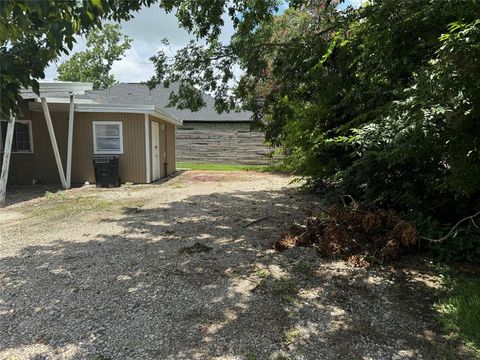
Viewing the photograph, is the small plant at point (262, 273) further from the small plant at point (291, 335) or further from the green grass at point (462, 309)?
the green grass at point (462, 309)

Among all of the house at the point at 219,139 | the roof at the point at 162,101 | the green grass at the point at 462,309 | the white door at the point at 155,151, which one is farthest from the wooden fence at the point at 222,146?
the green grass at the point at 462,309

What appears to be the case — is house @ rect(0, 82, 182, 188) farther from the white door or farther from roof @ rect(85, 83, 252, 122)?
roof @ rect(85, 83, 252, 122)

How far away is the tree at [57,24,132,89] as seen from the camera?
1441 inches

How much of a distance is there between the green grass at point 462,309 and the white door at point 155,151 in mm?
9699

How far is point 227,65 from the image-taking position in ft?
24.1

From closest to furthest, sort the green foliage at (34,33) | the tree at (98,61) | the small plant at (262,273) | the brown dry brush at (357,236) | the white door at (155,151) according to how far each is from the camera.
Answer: the green foliage at (34,33) < the small plant at (262,273) < the brown dry brush at (357,236) < the white door at (155,151) < the tree at (98,61)

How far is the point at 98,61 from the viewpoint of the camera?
3828 cm

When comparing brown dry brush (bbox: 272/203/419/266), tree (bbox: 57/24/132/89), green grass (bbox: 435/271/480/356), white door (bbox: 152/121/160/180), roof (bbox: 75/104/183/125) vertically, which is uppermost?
tree (bbox: 57/24/132/89)

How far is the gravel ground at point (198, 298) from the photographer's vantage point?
261 cm

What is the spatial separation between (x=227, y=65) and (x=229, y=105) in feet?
3.77

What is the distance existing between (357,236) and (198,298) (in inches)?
104

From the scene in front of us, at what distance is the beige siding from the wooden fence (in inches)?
318

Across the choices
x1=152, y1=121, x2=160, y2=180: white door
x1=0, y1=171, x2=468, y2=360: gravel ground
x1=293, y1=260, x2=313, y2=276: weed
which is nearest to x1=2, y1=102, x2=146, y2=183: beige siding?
x1=152, y1=121, x2=160, y2=180: white door

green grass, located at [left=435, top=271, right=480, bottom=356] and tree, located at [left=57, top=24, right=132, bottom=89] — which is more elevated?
tree, located at [left=57, top=24, right=132, bottom=89]
